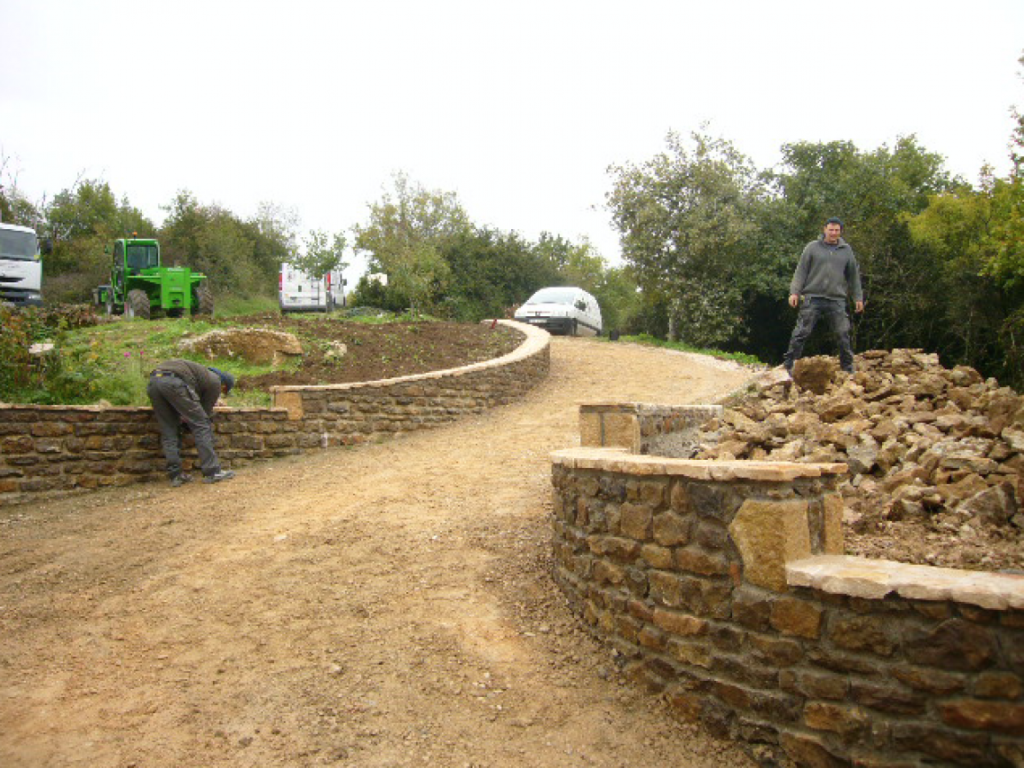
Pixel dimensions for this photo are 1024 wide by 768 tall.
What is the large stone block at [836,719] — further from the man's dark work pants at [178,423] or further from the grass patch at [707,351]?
the grass patch at [707,351]

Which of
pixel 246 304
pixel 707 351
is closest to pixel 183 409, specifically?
pixel 707 351

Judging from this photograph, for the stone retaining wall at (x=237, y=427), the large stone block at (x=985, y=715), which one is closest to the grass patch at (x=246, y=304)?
the stone retaining wall at (x=237, y=427)

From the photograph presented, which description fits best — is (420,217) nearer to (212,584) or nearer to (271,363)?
(271,363)

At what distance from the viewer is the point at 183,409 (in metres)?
6.87

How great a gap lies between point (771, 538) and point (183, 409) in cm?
567

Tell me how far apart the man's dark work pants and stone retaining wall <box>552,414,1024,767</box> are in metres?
4.57

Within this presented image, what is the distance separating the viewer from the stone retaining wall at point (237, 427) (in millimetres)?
6602

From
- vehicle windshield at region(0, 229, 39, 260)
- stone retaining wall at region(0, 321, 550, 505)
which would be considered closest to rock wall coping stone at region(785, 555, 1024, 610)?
stone retaining wall at region(0, 321, 550, 505)

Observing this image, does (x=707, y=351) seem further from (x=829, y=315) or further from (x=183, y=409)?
(x=183, y=409)

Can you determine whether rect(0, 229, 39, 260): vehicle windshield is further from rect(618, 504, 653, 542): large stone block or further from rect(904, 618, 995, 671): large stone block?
rect(904, 618, 995, 671): large stone block

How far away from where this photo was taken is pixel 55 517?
20.2 feet

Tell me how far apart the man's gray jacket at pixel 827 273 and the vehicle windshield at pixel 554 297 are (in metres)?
11.3

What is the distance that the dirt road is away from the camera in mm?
3156

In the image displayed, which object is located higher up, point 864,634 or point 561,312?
point 561,312
